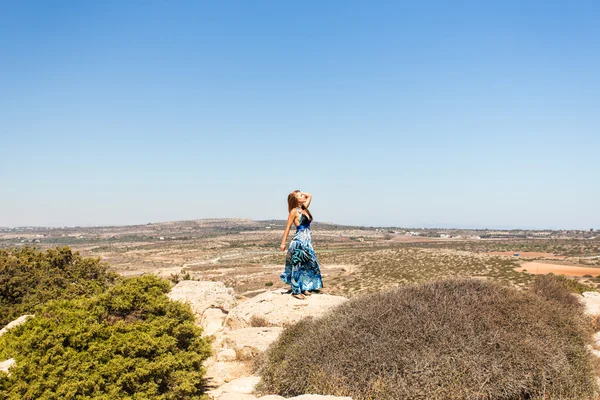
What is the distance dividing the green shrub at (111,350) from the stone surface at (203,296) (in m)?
5.99

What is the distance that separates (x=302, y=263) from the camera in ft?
35.1

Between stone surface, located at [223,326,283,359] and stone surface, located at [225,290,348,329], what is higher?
stone surface, located at [225,290,348,329]

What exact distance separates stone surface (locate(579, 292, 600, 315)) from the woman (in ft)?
28.7

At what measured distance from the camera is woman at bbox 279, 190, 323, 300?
10.6 metres

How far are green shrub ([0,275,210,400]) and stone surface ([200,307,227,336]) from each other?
14.4 feet

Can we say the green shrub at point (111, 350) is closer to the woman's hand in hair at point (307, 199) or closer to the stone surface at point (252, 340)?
the stone surface at point (252, 340)

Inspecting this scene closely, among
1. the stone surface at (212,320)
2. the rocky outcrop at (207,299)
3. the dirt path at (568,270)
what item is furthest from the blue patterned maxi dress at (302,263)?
the dirt path at (568,270)

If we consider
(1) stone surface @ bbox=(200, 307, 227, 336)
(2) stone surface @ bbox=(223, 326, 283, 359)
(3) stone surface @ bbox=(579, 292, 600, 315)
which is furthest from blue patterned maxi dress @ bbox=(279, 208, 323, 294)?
(3) stone surface @ bbox=(579, 292, 600, 315)

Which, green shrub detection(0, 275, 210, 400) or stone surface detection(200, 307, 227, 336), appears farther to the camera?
stone surface detection(200, 307, 227, 336)

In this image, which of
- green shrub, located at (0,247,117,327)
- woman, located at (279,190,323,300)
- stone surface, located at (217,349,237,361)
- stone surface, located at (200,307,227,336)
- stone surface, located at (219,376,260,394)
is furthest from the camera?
green shrub, located at (0,247,117,327)

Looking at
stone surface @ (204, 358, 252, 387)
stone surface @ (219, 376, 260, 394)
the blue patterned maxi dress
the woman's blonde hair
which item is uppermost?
the woman's blonde hair

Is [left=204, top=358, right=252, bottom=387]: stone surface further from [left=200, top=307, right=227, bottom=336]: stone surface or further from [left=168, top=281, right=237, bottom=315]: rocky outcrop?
[left=168, top=281, right=237, bottom=315]: rocky outcrop

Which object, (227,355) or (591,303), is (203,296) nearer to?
(227,355)

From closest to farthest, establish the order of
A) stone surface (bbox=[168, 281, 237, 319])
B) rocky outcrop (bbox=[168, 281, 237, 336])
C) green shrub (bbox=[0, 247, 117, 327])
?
rocky outcrop (bbox=[168, 281, 237, 336]) < stone surface (bbox=[168, 281, 237, 319]) < green shrub (bbox=[0, 247, 117, 327])
